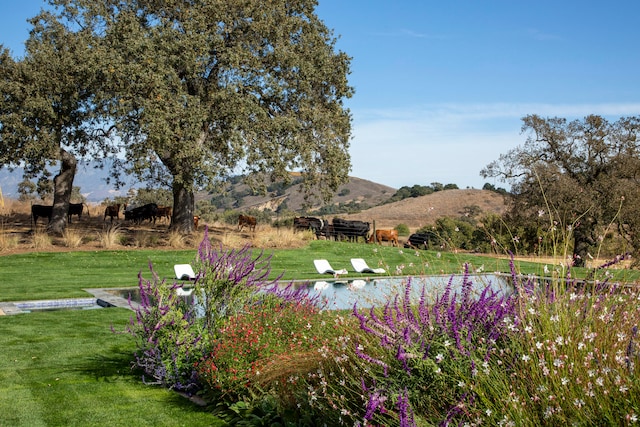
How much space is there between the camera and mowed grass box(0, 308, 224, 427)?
471 cm

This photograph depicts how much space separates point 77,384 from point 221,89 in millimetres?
14702

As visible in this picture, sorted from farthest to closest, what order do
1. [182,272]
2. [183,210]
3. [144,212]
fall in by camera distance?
[144,212] → [183,210] → [182,272]

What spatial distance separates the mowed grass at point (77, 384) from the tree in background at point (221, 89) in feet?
34.9

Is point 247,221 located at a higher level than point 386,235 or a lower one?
higher

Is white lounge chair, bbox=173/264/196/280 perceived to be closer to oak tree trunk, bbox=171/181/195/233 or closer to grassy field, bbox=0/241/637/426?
grassy field, bbox=0/241/637/426

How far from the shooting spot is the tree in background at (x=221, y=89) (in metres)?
18.2

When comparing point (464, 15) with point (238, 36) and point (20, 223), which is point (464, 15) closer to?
point (238, 36)

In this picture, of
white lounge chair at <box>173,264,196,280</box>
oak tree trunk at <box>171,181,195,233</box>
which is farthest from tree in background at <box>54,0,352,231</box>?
white lounge chair at <box>173,264,196,280</box>

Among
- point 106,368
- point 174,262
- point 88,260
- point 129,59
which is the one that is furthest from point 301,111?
point 106,368

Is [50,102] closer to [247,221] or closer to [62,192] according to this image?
[62,192]

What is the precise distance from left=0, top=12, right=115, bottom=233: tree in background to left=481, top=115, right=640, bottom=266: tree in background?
14.2 m

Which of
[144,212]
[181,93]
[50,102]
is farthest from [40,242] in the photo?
[144,212]

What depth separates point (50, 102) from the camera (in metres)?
18.7

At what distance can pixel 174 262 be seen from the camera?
1709cm
